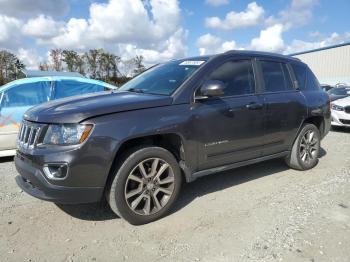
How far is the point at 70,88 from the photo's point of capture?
24.2ft

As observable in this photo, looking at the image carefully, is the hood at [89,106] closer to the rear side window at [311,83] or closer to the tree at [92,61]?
the rear side window at [311,83]

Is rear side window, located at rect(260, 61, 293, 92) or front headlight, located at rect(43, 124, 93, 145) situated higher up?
rear side window, located at rect(260, 61, 293, 92)

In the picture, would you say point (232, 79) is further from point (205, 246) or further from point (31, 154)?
point (31, 154)

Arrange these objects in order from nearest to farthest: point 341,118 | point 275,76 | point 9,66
A: point 275,76, point 341,118, point 9,66

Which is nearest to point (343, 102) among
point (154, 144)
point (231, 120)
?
point (231, 120)

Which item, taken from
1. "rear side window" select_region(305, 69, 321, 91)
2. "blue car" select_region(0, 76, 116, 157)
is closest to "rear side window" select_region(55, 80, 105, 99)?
"blue car" select_region(0, 76, 116, 157)

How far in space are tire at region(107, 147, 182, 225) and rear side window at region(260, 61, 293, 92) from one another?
6.56ft

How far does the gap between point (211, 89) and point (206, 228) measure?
1.51m

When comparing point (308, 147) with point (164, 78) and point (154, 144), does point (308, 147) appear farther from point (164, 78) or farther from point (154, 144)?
point (154, 144)

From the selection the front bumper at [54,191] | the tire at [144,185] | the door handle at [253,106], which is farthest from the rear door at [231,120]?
the front bumper at [54,191]

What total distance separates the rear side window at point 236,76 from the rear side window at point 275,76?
33cm

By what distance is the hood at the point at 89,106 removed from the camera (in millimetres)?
3119

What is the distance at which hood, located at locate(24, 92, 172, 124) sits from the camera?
312 cm

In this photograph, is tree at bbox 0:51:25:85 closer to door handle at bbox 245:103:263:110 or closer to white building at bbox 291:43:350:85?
white building at bbox 291:43:350:85
